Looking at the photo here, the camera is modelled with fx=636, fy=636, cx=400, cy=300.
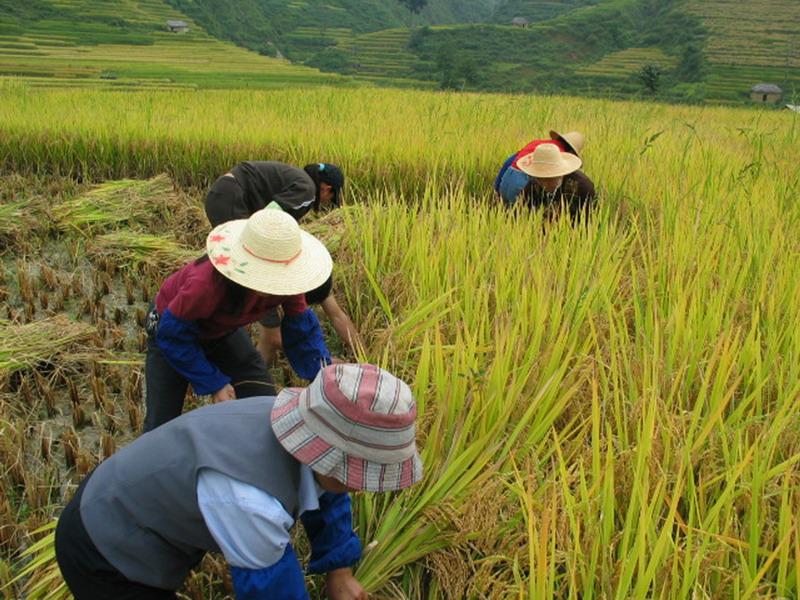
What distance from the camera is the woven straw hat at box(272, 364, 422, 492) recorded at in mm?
1029

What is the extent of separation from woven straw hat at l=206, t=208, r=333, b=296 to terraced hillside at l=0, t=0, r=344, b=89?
58.4 ft

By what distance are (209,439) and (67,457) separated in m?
1.23

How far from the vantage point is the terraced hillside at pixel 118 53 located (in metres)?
21.0

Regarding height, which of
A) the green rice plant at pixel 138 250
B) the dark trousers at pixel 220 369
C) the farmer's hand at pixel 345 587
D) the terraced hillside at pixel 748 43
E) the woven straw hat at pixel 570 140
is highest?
the terraced hillside at pixel 748 43

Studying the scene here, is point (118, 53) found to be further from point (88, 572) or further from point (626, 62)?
point (88, 572)

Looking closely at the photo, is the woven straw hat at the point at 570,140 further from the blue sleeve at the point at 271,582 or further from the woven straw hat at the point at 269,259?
the blue sleeve at the point at 271,582

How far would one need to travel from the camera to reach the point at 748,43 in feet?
114

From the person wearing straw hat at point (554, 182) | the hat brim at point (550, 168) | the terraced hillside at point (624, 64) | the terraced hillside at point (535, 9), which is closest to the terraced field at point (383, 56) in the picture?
the terraced hillside at point (624, 64)

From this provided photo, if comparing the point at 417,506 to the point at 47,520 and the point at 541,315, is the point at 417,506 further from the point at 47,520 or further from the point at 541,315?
the point at 47,520

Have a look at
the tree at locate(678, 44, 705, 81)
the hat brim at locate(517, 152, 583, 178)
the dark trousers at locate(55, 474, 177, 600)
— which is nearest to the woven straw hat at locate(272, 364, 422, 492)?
the dark trousers at locate(55, 474, 177, 600)

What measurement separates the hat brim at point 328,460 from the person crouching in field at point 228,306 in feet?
2.16

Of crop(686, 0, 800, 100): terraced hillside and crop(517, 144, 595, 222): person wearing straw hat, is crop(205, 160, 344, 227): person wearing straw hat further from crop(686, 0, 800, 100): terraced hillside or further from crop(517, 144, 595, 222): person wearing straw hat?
crop(686, 0, 800, 100): terraced hillside

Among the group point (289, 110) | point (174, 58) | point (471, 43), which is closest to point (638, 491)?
point (289, 110)

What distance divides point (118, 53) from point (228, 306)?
30061mm
